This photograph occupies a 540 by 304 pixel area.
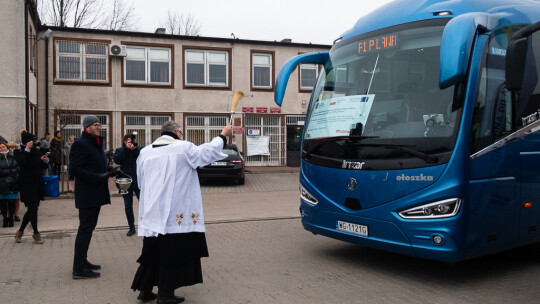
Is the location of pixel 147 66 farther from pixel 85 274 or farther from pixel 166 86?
pixel 85 274

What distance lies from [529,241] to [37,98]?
21.0 meters

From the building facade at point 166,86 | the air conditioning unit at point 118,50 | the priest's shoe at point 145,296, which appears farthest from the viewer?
the air conditioning unit at point 118,50

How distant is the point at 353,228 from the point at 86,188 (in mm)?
3311

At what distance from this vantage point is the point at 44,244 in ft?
27.0

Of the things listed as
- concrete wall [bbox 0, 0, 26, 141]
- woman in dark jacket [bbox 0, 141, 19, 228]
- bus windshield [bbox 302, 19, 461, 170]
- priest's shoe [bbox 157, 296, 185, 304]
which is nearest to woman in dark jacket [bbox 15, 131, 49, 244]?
woman in dark jacket [bbox 0, 141, 19, 228]

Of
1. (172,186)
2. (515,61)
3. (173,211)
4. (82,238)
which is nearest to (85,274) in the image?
(82,238)

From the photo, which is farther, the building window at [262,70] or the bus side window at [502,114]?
the building window at [262,70]

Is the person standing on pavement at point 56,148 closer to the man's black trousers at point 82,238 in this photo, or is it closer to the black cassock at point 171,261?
the man's black trousers at point 82,238

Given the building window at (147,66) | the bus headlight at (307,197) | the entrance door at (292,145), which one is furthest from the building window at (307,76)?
the bus headlight at (307,197)

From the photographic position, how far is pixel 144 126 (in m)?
23.4

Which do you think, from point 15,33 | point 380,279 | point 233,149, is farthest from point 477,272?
point 15,33

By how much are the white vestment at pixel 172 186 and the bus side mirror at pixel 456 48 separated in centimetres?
237

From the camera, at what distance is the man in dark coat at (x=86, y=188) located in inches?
238

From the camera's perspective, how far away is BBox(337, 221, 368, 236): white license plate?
593 centimetres
